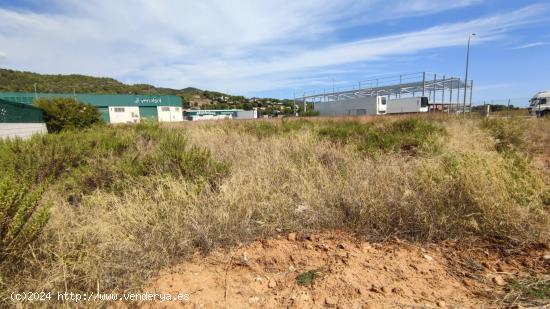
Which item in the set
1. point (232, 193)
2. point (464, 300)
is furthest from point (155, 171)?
point (464, 300)

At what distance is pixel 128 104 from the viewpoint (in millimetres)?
61938

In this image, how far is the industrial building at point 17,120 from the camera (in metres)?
10.9

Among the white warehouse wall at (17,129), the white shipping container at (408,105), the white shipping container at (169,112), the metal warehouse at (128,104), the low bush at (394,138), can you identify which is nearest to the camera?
the low bush at (394,138)

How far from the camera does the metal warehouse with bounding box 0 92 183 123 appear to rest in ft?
174

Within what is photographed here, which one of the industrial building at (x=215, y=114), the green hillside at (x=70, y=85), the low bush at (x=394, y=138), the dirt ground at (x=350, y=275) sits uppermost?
the green hillside at (x=70, y=85)

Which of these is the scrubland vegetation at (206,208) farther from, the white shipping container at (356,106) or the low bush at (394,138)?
the white shipping container at (356,106)

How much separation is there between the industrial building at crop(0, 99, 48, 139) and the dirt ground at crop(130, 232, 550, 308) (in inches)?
407

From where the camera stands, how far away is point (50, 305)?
1941 millimetres

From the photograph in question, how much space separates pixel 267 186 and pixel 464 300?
242 centimetres

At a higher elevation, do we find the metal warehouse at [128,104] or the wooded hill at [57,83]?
the wooded hill at [57,83]

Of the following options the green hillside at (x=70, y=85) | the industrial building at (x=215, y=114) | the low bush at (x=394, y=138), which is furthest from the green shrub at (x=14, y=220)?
the green hillside at (x=70, y=85)

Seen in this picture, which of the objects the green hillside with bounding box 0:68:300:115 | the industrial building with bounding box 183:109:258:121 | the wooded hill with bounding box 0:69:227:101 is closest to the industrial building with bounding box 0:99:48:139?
the industrial building with bounding box 183:109:258:121

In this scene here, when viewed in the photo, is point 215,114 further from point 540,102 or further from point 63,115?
point 540,102

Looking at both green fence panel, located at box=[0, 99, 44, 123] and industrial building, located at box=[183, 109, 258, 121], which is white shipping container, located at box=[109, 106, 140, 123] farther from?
green fence panel, located at box=[0, 99, 44, 123]
